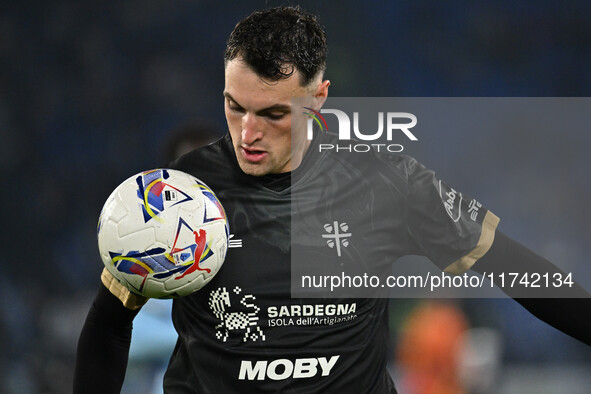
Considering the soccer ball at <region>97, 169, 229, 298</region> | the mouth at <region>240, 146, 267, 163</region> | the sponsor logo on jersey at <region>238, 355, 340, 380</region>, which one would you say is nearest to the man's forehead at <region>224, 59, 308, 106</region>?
the mouth at <region>240, 146, 267, 163</region>

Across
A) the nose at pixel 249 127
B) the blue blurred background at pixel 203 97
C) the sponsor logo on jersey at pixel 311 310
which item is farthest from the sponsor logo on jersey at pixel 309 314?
the blue blurred background at pixel 203 97

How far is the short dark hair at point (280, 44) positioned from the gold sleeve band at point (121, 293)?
0.86 m

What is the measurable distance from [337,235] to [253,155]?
18.3 inches

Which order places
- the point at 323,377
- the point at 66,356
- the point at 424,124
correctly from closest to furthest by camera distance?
the point at 323,377, the point at 66,356, the point at 424,124

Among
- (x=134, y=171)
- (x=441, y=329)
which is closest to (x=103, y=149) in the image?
(x=134, y=171)

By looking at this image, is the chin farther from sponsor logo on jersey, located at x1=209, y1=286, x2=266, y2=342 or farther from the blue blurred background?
the blue blurred background

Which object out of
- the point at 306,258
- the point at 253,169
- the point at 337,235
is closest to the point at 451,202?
the point at 337,235

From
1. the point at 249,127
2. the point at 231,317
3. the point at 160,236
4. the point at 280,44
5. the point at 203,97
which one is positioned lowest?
the point at 231,317

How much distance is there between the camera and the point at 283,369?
2713mm

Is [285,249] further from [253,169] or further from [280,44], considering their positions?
[280,44]

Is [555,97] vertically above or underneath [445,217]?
above

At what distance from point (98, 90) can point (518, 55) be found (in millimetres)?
3264

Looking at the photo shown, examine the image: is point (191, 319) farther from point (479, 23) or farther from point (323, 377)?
point (479, 23)

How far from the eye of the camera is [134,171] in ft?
19.1
